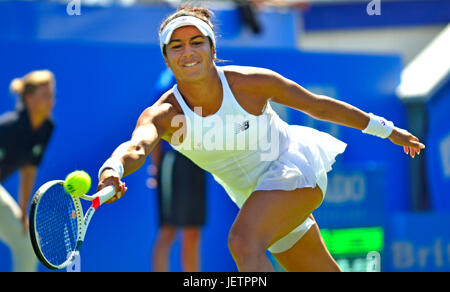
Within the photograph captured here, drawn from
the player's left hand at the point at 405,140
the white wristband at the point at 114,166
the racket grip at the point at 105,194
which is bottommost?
the racket grip at the point at 105,194

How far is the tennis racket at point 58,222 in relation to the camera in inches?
121

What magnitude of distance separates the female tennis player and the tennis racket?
435mm

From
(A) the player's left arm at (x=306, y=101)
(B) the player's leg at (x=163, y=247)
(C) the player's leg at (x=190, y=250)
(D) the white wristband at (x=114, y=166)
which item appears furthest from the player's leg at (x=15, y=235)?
(D) the white wristband at (x=114, y=166)

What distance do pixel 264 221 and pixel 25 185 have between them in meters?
3.12

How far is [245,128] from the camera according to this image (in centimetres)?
390

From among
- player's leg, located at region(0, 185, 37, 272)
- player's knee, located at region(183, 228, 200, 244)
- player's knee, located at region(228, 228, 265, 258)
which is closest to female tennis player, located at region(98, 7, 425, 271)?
player's knee, located at region(228, 228, 265, 258)

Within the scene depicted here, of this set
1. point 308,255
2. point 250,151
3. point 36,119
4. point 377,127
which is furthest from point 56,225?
point 36,119

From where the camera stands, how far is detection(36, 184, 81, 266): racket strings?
3.23m

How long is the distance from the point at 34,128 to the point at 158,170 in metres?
1.08

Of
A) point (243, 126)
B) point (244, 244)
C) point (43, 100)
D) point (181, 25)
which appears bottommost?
point (244, 244)

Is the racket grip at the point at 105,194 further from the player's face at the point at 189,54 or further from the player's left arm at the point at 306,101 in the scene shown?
the player's left arm at the point at 306,101

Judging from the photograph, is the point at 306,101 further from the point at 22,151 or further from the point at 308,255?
the point at 22,151

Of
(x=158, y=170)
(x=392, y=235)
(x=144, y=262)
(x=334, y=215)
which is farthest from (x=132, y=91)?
(x=392, y=235)

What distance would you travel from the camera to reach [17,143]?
620 cm
